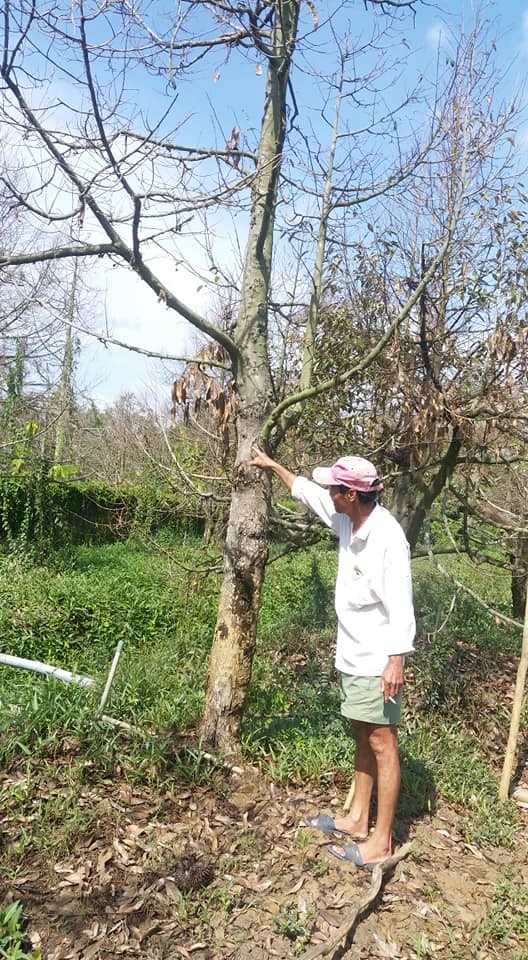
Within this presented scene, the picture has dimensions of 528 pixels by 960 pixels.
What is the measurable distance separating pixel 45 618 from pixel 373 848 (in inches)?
177

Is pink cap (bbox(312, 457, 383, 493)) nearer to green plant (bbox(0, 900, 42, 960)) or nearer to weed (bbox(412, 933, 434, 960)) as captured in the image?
weed (bbox(412, 933, 434, 960))

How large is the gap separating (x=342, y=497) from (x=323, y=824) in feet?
5.51

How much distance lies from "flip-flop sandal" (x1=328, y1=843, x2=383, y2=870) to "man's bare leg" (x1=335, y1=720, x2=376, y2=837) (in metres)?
0.14

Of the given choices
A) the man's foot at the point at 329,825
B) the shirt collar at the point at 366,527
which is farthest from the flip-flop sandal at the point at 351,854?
the shirt collar at the point at 366,527

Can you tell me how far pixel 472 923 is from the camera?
268 centimetres

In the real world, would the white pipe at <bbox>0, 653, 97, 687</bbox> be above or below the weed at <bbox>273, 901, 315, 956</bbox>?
above

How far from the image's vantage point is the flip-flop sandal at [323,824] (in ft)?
10.1

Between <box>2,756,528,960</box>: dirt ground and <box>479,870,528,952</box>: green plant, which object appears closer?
<box>2,756,528,960</box>: dirt ground

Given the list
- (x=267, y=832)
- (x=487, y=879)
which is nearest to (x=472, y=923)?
(x=487, y=879)

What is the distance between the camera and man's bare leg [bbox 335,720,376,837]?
10.1 feet

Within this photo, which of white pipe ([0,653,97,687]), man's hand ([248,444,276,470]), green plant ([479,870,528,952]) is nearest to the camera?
green plant ([479,870,528,952])

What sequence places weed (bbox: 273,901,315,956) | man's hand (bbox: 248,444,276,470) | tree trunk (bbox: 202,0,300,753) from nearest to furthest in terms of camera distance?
weed (bbox: 273,901,315,956)
man's hand (bbox: 248,444,276,470)
tree trunk (bbox: 202,0,300,753)

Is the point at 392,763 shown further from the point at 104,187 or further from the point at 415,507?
the point at 104,187

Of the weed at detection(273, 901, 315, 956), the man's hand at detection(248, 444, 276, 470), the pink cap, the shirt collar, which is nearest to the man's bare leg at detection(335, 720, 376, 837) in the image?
the weed at detection(273, 901, 315, 956)
